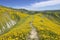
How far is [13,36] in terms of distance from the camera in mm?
84188

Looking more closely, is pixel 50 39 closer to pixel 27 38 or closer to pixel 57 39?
pixel 57 39

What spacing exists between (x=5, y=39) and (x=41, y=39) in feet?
54.8

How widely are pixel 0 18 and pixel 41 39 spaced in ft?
213

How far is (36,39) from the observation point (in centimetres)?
7788

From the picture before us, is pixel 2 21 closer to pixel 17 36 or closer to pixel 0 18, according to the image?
pixel 0 18

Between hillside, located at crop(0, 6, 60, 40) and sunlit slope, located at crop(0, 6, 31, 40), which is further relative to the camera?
sunlit slope, located at crop(0, 6, 31, 40)

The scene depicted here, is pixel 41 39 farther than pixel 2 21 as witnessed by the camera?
No

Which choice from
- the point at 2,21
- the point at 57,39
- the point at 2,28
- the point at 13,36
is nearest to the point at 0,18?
the point at 2,21

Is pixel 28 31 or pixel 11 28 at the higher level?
pixel 28 31

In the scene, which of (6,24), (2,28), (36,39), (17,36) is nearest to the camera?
(36,39)

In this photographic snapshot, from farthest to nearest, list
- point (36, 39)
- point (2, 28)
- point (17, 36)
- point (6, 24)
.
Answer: point (6, 24) < point (2, 28) < point (17, 36) < point (36, 39)

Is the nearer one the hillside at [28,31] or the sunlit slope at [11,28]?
the hillside at [28,31]

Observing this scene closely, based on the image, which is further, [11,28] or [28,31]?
[11,28]

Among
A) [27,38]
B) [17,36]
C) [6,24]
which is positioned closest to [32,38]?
[27,38]
